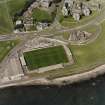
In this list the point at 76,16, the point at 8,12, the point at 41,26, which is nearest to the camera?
the point at 41,26

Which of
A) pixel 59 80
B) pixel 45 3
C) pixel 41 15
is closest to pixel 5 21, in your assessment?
pixel 41 15

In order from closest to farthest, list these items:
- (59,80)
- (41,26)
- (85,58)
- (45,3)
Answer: (59,80) → (85,58) → (41,26) → (45,3)

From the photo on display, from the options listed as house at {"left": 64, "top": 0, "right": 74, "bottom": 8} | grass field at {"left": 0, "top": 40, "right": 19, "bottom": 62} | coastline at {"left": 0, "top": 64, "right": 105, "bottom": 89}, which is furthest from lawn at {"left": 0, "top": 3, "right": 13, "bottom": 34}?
coastline at {"left": 0, "top": 64, "right": 105, "bottom": 89}

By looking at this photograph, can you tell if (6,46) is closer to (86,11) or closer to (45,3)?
(45,3)

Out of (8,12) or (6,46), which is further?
(8,12)

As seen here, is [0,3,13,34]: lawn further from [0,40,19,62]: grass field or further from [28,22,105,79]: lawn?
[28,22,105,79]: lawn

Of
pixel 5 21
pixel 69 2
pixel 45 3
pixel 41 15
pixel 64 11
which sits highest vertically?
pixel 45 3

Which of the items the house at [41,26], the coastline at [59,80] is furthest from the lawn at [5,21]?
the coastline at [59,80]

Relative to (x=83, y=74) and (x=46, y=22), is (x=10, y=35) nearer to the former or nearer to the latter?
(x=46, y=22)
